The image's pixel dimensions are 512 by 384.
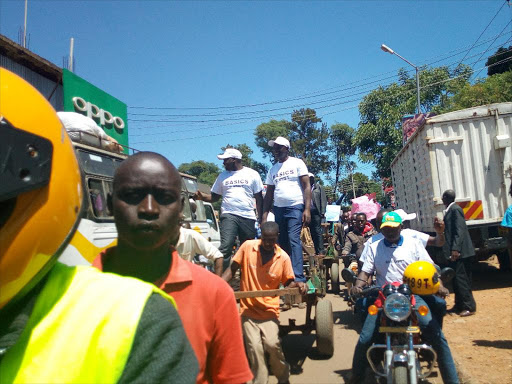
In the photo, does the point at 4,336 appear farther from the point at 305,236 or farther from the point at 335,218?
the point at 335,218

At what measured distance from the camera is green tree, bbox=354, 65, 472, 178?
2219cm

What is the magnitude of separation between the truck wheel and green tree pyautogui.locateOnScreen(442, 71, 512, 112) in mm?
18912

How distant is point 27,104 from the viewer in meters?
0.88

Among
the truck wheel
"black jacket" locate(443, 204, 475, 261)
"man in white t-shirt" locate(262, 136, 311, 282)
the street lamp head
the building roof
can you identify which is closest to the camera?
the truck wheel

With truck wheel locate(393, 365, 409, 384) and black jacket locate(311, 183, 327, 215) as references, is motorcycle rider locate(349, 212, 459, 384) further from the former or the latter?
black jacket locate(311, 183, 327, 215)

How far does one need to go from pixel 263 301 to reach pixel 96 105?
31.2ft

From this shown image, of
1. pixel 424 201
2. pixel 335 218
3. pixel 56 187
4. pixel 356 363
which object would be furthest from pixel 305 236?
pixel 56 187

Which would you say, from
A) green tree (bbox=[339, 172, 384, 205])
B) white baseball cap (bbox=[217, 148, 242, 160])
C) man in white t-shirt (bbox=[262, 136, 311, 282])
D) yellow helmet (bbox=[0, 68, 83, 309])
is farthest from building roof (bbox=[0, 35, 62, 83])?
green tree (bbox=[339, 172, 384, 205])

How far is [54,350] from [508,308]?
7618mm

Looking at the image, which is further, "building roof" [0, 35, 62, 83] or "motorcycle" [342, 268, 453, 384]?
"building roof" [0, 35, 62, 83]

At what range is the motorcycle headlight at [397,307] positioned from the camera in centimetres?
362

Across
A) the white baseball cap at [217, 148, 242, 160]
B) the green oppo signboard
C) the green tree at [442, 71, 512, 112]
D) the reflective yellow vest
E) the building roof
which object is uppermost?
the green tree at [442, 71, 512, 112]

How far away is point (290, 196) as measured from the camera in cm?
545

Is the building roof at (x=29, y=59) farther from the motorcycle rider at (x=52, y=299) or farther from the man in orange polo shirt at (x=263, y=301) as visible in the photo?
the motorcycle rider at (x=52, y=299)
